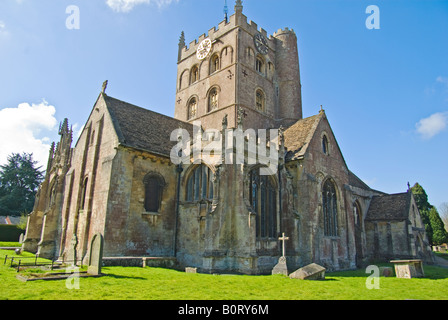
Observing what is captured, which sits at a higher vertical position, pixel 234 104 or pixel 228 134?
pixel 234 104

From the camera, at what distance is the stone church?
16812 mm

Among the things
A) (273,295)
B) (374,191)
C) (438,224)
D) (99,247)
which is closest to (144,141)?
(99,247)

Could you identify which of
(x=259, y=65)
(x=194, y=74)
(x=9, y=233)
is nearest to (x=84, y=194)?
(x=194, y=74)

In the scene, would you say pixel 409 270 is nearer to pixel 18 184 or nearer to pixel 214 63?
pixel 214 63

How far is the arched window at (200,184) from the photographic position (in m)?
18.2

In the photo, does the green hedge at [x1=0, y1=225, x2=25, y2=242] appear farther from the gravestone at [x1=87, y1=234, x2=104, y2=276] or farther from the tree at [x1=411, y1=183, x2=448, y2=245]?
the tree at [x1=411, y1=183, x2=448, y2=245]

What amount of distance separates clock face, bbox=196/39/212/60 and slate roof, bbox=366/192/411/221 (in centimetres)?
2303

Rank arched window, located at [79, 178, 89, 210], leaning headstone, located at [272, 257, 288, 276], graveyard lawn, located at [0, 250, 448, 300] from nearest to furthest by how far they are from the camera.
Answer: graveyard lawn, located at [0, 250, 448, 300] < leaning headstone, located at [272, 257, 288, 276] < arched window, located at [79, 178, 89, 210]

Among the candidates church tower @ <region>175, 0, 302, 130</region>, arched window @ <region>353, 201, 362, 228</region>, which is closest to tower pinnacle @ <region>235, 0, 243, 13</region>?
church tower @ <region>175, 0, 302, 130</region>

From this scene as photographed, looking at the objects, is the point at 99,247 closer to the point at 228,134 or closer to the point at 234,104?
the point at 228,134

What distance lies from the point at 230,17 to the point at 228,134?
56.3 feet

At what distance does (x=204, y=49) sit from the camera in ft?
102

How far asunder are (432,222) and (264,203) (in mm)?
35582
